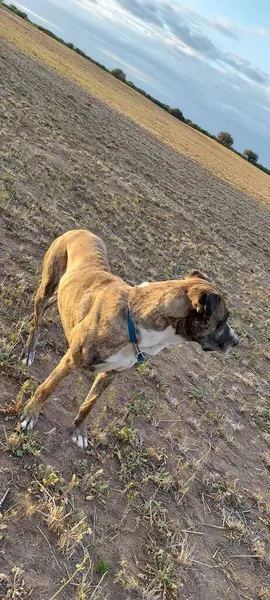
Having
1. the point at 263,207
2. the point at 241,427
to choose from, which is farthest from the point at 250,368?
the point at 263,207

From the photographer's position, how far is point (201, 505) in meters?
4.77

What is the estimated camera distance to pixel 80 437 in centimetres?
446

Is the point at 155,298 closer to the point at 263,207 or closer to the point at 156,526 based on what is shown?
the point at 156,526

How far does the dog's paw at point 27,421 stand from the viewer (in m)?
4.17

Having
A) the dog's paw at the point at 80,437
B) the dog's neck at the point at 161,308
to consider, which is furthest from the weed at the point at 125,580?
the dog's neck at the point at 161,308

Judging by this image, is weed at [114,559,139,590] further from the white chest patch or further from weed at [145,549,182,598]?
the white chest patch

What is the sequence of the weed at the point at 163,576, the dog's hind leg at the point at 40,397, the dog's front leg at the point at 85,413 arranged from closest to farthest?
the weed at the point at 163,576, the dog's hind leg at the point at 40,397, the dog's front leg at the point at 85,413

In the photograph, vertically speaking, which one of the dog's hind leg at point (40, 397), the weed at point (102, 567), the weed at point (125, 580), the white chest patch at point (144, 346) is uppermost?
the white chest patch at point (144, 346)

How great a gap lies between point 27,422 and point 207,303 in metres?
1.93

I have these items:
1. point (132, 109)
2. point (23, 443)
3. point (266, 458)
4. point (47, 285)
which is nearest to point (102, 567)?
point (23, 443)

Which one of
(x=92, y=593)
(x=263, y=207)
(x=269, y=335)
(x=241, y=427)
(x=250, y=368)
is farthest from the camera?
(x=263, y=207)

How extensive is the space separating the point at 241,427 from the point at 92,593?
375 centimetres

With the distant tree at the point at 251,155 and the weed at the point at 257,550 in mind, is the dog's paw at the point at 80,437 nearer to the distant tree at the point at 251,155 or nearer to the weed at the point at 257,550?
the weed at the point at 257,550

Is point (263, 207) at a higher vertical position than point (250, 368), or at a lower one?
higher
